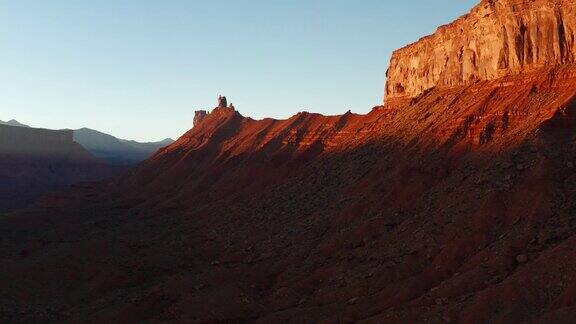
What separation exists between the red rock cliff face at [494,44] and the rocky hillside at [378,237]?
394 mm

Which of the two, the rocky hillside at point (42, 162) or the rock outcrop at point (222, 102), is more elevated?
the rock outcrop at point (222, 102)

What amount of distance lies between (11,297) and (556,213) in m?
29.6

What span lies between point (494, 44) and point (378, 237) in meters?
19.5

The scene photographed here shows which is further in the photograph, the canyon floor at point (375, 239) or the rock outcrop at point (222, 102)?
the rock outcrop at point (222, 102)

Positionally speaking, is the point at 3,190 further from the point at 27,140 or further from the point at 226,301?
the point at 226,301

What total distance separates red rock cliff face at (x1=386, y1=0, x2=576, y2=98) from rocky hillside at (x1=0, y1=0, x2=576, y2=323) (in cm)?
39

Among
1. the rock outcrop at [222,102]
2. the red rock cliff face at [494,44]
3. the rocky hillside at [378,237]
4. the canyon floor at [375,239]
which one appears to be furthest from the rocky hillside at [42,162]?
the red rock cliff face at [494,44]

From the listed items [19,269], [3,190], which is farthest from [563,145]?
[3,190]

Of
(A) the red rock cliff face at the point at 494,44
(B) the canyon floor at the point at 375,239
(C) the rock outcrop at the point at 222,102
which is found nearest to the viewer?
(B) the canyon floor at the point at 375,239

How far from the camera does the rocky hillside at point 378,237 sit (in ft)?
75.9

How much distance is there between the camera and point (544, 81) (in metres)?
35.4

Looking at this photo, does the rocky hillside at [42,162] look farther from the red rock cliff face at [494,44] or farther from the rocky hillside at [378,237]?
the red rock cliff face at [494,44]

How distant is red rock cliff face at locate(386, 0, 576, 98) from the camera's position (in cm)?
3606

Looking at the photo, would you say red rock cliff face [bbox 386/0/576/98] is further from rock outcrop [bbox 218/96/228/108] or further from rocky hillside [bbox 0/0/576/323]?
rock outcrop [bbox 218/96/228/108]
